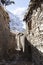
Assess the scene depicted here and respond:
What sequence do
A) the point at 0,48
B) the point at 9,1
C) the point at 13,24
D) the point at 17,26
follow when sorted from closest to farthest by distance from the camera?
the point at 0,48 < the point at 9,1 < the point at 13,24 < the point at 17,26

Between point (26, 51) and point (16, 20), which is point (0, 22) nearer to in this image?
point (26, 51)

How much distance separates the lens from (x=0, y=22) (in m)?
13.5

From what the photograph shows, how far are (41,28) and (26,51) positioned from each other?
674 centimetres

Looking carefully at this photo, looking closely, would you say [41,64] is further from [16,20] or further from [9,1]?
[16,20]

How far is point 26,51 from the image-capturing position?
51.0 ft

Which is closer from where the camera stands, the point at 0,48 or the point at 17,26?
the point at 0,48

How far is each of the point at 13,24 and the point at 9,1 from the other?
12.6 metres

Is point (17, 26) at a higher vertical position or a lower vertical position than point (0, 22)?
higher

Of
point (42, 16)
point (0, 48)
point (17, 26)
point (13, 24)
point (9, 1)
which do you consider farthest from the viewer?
point (17, 26)

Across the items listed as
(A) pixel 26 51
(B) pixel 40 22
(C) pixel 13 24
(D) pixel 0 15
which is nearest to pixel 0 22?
(D) pixel 0 15

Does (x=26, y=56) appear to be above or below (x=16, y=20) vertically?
below

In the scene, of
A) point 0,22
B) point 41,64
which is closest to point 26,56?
point 0,22

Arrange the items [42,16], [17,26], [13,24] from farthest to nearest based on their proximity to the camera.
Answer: [17,26], [13,24], [42,16]

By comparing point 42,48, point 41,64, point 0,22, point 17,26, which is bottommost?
point 41,64
